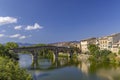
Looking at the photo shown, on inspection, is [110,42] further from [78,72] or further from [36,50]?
[78,72]

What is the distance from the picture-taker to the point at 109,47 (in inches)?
2825

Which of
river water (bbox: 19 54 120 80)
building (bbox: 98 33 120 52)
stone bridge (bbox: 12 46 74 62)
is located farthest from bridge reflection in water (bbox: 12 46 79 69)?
building (bbox: 98 33 120 52)

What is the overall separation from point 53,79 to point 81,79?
3.68 m

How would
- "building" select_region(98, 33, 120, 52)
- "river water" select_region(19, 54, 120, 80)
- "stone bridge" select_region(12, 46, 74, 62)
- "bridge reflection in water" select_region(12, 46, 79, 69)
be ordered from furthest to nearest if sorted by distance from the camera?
1. "building" select_region(98, 33, 120, 52)
2. "stone bridge" select_region(12, 46, 74, 62)
3. "bridge reflection in water" select_region(12, 46, 79, 69)
4. "river water" select_region(19, 54, 120, 80)

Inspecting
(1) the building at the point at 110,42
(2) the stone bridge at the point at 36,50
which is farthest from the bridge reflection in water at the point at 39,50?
(1) the building at the point at 110,42

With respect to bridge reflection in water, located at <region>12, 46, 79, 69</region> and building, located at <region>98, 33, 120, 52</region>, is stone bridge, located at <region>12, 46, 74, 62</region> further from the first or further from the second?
building, located at <region>98, 33, 120, 52</region>

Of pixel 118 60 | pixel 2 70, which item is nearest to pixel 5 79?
pixel 2 70

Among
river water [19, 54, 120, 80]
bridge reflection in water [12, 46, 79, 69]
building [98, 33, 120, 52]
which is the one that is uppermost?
building [98, 33, 120, 52]

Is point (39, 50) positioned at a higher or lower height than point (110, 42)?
lower

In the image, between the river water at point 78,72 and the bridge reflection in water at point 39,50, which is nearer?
the river water at point 78,72

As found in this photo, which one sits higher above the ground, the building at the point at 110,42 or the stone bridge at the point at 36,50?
the building at the point at 110,42

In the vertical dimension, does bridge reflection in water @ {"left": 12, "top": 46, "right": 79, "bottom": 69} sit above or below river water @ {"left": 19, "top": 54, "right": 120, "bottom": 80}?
above

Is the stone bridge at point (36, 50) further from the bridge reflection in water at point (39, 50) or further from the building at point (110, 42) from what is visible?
the building at point (110, 42)

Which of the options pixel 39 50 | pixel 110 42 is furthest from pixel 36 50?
pixel 110 42
